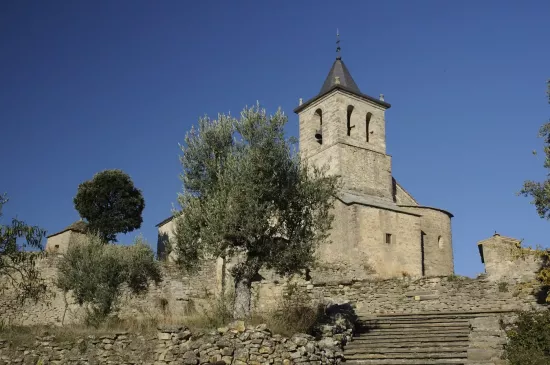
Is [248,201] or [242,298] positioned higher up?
[248,201]

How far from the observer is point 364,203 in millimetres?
32406

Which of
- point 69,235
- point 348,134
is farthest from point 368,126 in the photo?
point 69,235

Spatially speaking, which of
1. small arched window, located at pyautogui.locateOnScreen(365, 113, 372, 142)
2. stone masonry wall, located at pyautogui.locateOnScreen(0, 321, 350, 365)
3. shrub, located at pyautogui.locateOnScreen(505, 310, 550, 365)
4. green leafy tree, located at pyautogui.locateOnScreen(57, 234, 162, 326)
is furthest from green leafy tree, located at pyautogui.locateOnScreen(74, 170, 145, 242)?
shrub, located at pyautogui.locateOnScreen(505, 310, 550, 365)

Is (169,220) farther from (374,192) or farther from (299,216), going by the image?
(299,216)

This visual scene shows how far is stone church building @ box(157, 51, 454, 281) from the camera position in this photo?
31688 mm

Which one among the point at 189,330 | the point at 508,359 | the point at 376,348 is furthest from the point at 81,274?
the point at 508,359

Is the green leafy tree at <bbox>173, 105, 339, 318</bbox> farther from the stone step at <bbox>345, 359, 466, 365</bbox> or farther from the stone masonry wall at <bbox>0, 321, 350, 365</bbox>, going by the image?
the stone step at <bbox>345, 359, 466, 365</bbox>

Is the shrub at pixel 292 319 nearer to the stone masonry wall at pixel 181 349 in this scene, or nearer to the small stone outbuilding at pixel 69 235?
the stone masonry wall at pixel 181 349

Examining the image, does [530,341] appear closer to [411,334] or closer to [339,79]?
[411,334]

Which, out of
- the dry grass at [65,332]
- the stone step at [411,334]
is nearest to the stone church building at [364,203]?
the stone step at [411,334]

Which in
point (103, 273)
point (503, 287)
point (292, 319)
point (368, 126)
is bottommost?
point (292, 319)

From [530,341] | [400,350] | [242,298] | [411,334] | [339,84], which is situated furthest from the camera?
[339,84]

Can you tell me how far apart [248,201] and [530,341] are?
7.58 m

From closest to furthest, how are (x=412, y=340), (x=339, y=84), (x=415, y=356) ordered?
(x=415, y=356)
(x=412, y=340)
(x=339, y=84)
